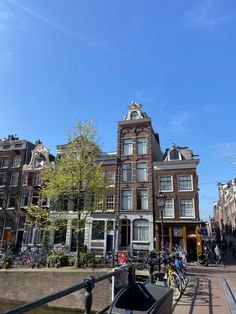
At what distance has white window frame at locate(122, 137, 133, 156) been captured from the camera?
3219cm

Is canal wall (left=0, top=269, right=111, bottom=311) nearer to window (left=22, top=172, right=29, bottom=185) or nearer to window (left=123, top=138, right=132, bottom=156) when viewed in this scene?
window (left=22, top=172, right=29, bottom=185)

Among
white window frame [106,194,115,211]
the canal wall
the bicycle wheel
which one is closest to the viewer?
the bicycle wheel

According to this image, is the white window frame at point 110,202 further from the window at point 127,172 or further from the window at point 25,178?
the window at point 25,178

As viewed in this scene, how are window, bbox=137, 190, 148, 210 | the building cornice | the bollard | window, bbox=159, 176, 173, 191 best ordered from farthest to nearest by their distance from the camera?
window, bbox=137, 190, 148, 210 → window, bbox=159, 176, 173, 191 → the building cornice → the bollard

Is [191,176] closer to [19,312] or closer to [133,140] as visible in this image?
[133,140]

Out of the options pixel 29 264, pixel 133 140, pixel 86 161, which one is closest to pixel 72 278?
pixel 29 264

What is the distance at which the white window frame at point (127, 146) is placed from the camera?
32.2 metres

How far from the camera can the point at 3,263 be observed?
749 inches

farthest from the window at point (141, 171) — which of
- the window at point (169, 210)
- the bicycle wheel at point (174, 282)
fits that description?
the bicycle wheel at point (174, 282)

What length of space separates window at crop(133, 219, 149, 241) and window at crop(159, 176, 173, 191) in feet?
12.8

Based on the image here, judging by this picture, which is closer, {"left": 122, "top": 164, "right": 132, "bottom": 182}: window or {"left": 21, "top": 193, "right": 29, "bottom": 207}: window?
{"left": 122, "top": 164, "right": 132, "bottom": 182}: window

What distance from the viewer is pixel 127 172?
31391 millimetres

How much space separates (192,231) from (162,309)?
2485cm

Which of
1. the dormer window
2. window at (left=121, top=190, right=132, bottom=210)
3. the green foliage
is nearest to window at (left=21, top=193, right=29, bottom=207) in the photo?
window at (left=121, top=190, right=132, bottom=210)
